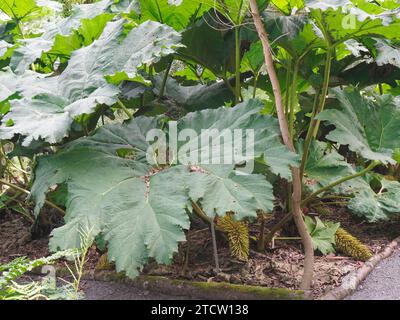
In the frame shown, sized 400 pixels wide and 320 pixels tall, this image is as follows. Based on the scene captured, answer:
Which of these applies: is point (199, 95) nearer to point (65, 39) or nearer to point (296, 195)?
point (65, 39)

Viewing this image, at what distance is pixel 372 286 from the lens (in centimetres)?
154

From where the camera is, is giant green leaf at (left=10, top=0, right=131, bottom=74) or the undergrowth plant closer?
the undergrowth plant

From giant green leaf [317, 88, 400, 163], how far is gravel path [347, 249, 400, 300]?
368 mm

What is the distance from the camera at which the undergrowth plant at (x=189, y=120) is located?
1.36 metres

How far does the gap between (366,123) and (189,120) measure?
0.59m

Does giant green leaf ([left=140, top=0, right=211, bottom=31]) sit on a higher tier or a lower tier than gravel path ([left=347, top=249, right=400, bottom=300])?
higher

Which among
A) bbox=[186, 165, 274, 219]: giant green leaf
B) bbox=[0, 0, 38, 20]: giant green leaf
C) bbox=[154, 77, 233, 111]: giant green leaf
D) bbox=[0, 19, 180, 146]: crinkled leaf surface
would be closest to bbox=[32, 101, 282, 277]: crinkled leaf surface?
bbox=[186, 165, 274, 219]: giant green leaf

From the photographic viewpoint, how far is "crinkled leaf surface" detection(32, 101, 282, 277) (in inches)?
50.8

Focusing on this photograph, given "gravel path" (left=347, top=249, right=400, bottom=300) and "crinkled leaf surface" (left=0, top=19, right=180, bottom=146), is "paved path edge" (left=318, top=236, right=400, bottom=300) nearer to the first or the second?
"gravel path" (left=347, top=249, right=400, bottom=300)

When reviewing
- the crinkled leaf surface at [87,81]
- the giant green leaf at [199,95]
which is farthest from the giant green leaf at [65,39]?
the giant green leaf at [199,95]
